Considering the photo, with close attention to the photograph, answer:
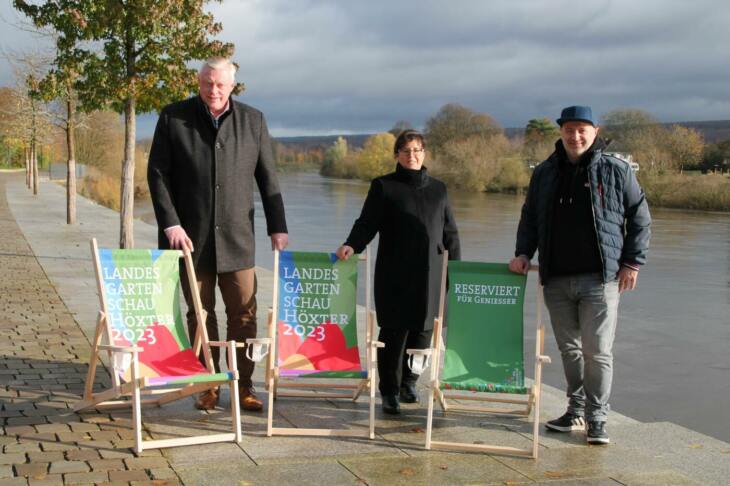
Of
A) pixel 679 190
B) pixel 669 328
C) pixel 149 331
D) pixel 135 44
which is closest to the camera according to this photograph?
pixel 149 331

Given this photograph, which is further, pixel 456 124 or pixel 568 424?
pixel 456 124

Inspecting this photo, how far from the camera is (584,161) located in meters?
A: 5.42

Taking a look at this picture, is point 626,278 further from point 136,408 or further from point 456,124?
point 456,124

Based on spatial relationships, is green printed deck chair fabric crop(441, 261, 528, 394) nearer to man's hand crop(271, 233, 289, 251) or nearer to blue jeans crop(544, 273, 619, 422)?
blue jeans crop(544, 273, 619, 422)

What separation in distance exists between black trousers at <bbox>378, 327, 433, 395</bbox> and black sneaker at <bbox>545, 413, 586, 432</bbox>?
3.37 ft

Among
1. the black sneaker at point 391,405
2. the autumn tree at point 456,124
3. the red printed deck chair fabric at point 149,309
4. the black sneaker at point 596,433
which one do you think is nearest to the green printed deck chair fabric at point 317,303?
the black sneaker at point 391,405

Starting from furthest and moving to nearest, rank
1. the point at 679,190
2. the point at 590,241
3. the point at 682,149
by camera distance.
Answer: the point at 682,149, the point at 679,190, the point at 590,241

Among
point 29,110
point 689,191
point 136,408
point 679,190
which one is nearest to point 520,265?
point 136,408

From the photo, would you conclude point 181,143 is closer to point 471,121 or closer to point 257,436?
point 257,436

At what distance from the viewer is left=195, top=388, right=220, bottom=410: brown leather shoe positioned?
19.1ft

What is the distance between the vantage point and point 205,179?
18.9 feet

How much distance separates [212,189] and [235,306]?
33.0 inches

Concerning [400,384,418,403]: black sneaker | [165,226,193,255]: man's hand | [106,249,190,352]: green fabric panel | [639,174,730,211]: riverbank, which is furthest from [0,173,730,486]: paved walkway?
[639,174,730,211]: riverbank

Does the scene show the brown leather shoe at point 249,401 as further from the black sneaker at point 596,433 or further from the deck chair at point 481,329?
the black sneaker at point 596,433
